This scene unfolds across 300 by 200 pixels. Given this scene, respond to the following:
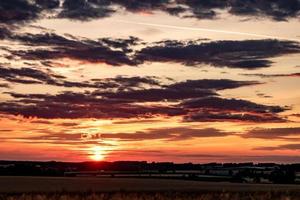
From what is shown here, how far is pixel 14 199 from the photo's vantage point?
55.3 metres

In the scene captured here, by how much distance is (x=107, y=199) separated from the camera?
58312mm

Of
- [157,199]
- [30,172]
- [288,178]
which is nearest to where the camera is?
[157,199]

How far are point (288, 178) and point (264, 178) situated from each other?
12.6 metres

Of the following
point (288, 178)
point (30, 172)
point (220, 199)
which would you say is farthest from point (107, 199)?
point (30, 172)

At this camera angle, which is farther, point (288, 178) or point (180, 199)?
point (288, 178)

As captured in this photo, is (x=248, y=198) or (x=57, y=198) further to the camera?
(x=248, y=198)

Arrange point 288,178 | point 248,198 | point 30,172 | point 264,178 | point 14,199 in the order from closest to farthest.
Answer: point 14,199 → point 248,198 → point 288,178 → point 264,178 → point 30,172

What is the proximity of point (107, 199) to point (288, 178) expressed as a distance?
347 ft

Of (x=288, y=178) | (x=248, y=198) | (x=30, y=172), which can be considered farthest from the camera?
(x=30, y=172)

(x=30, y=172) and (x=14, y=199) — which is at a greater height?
(x=30, y=172)

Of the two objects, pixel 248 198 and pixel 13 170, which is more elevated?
pixel 13 170

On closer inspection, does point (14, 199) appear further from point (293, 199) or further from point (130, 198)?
point (293, 199)

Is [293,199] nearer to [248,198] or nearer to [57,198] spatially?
[248,198]

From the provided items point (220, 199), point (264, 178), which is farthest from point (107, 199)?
point (264, 178)
